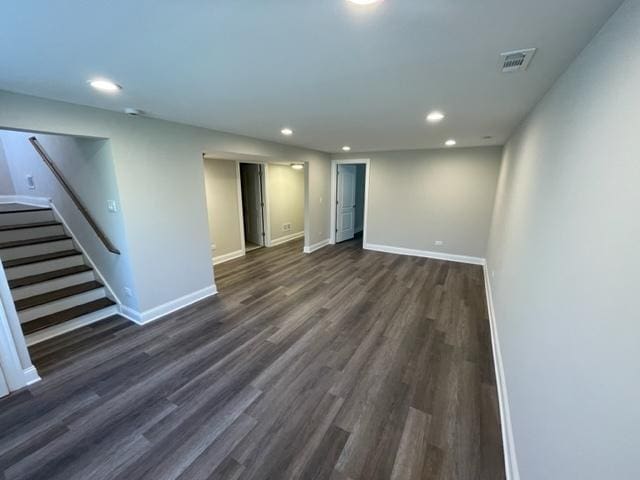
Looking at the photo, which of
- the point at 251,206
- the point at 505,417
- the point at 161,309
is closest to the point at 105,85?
the point at 161,309

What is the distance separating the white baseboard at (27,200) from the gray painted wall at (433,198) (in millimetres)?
5421

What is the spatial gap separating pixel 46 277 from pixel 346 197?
5.73 metres

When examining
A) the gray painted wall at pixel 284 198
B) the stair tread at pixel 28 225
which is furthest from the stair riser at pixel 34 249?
the gray painted wall at pixel 284 198

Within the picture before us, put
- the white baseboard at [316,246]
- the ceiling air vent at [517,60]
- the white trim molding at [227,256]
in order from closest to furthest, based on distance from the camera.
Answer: the ceiling air vent at [517,60] → the white trim molding at [227,256] → the white baseboard at [316,246]

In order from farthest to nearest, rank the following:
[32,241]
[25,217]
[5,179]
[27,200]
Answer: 1. [5,179]
2. [27,200]
3. [25,217]
4. [32,241]

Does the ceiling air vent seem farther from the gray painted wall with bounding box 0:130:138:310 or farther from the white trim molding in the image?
the white trim molding

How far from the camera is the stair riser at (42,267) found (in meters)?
3.02

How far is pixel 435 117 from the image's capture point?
2.66 meters

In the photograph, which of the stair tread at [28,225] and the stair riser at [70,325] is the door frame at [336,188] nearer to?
the stair riser at [70,325]

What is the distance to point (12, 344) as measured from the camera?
6.70 ft

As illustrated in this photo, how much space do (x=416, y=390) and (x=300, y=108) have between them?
2.66 m

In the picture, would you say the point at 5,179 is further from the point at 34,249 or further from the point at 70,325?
the point at 70,325

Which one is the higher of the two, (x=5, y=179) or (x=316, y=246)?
(x=5, y=179)

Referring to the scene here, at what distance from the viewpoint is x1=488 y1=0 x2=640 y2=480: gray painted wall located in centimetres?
73
